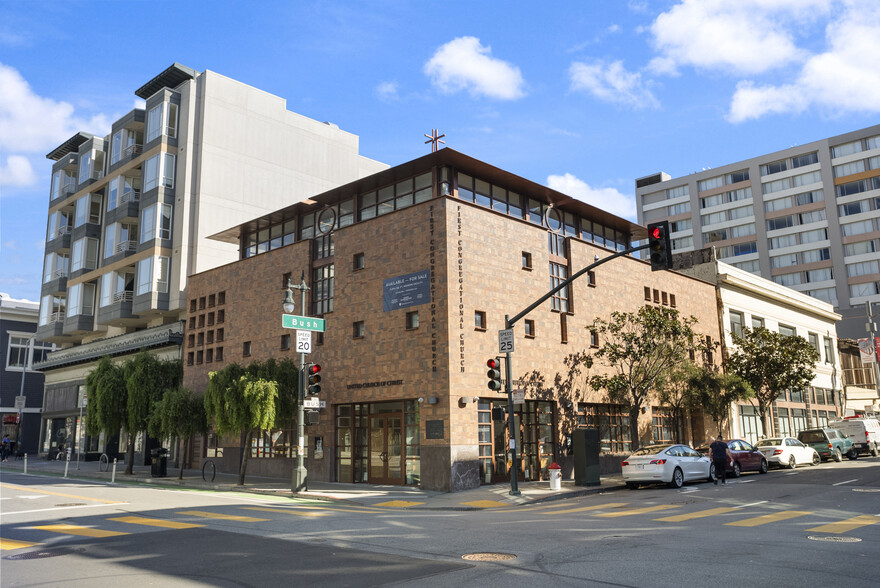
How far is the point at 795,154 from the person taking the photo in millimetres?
86938

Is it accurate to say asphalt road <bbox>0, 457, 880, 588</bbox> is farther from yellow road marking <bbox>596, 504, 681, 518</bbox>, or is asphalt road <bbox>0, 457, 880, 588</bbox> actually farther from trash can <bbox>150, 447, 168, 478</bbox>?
trash can <bbox>150, 447, 168, 478</bbox>

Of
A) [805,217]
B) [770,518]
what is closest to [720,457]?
[770,518]

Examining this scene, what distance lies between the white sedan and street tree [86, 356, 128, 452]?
24942 millimetres

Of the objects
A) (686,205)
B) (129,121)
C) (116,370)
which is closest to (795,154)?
(686,205)

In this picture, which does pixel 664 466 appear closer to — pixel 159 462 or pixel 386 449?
pixel 386 449

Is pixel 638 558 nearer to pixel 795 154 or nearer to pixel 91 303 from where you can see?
pixel 91 303

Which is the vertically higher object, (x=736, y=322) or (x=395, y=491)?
(x=736, y=322)

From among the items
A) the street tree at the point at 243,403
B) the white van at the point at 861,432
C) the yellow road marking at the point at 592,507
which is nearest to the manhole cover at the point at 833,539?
the yellow road marking at the point at 592,507

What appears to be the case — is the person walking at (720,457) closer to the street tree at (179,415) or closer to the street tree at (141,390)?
the street tree at (179,415)

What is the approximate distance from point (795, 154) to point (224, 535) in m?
92.2

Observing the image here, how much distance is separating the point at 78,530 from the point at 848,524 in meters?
15.6

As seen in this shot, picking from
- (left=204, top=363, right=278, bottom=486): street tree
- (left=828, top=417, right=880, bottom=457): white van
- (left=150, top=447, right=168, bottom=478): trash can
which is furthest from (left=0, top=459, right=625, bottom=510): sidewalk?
(left=828, top=417, right=880, bottom=457): white van

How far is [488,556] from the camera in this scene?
10234 millimetres

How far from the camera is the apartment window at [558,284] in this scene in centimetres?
3089
